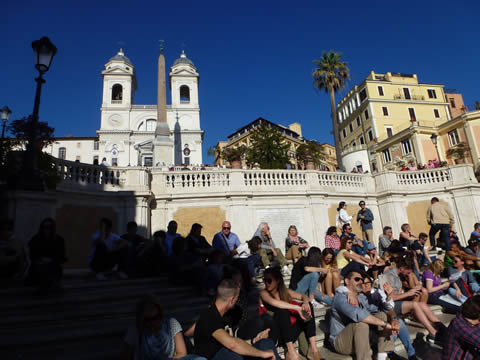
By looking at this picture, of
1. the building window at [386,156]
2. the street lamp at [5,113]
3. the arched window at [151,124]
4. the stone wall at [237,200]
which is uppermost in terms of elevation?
the arched window at [151,124]

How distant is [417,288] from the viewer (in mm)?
5504

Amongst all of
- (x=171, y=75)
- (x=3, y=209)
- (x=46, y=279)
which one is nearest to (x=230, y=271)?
(x=46, y=279)

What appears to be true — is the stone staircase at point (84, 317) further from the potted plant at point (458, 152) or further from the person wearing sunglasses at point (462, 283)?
the potted plant at point (458, 152)

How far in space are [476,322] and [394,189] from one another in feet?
36.9

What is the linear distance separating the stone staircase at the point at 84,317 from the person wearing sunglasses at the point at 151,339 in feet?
1.64

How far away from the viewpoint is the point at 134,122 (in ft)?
157

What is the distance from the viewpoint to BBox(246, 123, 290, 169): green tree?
2453 cm

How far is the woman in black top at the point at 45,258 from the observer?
5.07 metres

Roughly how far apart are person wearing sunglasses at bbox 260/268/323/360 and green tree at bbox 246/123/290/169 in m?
19.8

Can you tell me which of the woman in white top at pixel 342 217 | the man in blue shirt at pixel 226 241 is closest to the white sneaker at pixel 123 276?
the man in blue shirt at pixel 226 241

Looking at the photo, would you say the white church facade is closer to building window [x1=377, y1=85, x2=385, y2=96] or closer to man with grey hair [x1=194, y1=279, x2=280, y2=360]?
building window [x1=377, y1=85, x2=385, y2=96]

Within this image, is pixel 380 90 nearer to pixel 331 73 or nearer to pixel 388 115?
pixel 388 115

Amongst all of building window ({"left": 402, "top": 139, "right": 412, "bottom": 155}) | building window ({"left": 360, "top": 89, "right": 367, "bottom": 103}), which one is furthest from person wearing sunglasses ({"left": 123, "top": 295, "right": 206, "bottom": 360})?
building window ({"left": 360, "top": 89, "right": 367, "bottom": 103})

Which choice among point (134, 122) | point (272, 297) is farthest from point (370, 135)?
point (272, 297)
